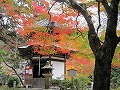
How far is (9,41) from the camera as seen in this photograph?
21.7m

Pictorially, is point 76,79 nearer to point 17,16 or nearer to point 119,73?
point 17,16

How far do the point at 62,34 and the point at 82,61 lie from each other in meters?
3.14

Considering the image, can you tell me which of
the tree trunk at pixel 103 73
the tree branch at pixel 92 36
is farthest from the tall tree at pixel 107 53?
the tree branch at pixel 92 36

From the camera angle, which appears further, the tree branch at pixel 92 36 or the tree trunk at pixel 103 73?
the tree branch at pixel 92 36

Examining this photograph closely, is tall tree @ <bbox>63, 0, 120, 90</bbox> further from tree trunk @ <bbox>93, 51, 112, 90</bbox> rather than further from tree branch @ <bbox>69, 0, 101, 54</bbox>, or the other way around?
tree branch @ <bbox>69, 0, 101, 54</bbox>

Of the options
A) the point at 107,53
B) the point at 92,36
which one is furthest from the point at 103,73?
the point at 92,36

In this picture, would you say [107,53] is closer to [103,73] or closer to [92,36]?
[103,73]

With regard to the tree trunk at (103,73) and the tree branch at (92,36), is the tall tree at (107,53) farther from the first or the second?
the tree branch at (92,36)

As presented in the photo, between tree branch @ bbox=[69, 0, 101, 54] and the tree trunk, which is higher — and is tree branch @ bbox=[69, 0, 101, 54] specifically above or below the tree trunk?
above

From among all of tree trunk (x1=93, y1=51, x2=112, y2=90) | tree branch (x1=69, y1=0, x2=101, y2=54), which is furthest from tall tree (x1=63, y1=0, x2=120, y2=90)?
tree branch (x1=69, y1=0, x2=101, y2=54)

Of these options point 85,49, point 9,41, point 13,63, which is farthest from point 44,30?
point 13,63

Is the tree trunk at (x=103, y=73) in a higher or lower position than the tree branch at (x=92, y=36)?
lower

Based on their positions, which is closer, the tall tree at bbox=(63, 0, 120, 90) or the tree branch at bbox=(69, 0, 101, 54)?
the tall tree at bbox=(63, 0, 120, 90)

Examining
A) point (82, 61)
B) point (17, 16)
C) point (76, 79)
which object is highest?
point (17, 16)
